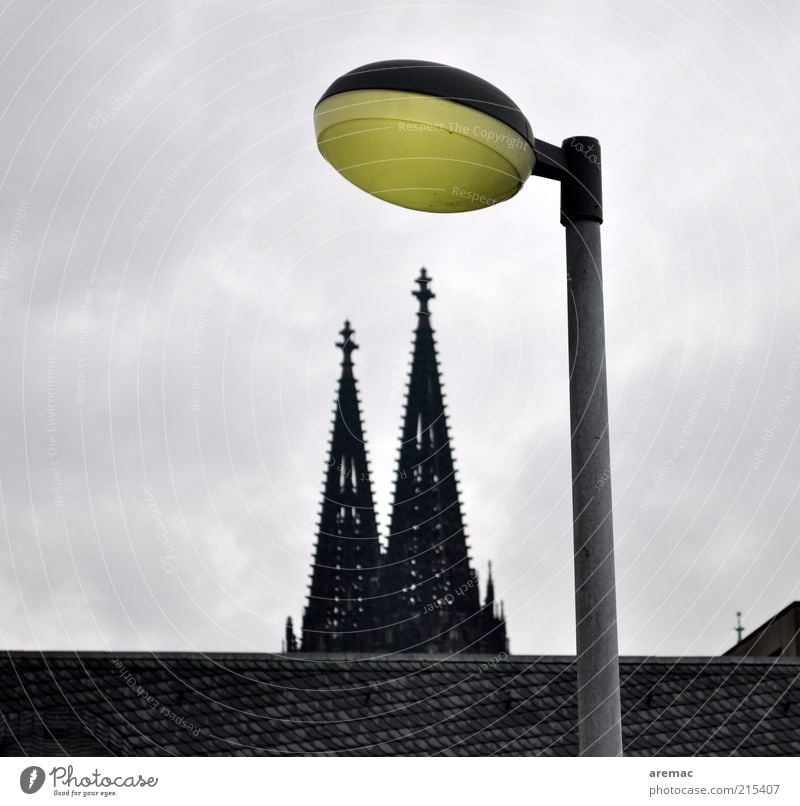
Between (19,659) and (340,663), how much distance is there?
181 inches

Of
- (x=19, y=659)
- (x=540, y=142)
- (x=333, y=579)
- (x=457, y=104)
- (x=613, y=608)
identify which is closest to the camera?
(x=613, y=608)

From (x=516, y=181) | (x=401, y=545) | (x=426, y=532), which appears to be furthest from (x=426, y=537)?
(x=516, y=181)

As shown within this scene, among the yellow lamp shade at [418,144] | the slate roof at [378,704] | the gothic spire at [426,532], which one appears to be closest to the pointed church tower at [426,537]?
the gothic spire at [426,532]

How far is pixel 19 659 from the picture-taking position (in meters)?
16.9

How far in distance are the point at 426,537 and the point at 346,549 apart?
176 inches

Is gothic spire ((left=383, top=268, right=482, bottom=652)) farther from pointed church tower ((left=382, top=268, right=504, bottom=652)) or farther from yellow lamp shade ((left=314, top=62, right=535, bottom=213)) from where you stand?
yellow lamp shade ((left=314, top=62, right=535, bottom=213))

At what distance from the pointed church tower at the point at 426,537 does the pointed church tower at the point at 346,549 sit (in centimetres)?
128

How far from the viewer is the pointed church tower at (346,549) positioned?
61938mm

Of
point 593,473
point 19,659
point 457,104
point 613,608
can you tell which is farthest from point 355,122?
point 19,659

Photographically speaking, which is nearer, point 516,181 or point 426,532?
point 516,181

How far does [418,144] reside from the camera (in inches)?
137

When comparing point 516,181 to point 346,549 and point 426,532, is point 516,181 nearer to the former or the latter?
point 346,549
